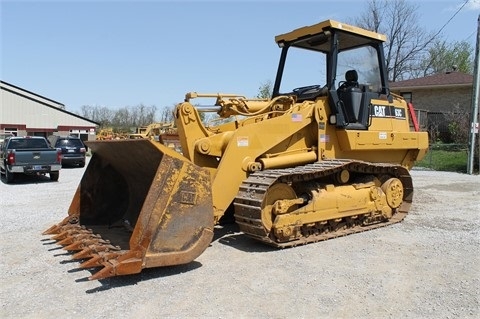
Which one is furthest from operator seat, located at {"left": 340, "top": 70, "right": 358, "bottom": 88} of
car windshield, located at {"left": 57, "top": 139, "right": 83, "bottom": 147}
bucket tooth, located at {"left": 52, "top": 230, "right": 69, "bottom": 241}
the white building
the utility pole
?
the white building

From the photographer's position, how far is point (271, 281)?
459 centimetres

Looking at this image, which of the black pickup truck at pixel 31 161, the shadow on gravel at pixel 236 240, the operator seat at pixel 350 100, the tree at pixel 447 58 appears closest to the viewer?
the shadow on gravel at pixel 236 240

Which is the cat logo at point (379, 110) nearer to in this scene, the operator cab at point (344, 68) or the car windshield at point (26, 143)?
the operator cab at point (344, 68)

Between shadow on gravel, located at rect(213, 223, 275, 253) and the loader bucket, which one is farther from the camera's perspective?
shadow on gravel, located at rect(213, 223, 275, 253)

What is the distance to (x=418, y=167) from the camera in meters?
19.1

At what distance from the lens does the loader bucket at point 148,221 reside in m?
4.49

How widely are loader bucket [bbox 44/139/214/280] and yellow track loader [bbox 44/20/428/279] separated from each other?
0.04 ft

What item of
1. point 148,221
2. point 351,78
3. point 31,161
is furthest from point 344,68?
point 31,161

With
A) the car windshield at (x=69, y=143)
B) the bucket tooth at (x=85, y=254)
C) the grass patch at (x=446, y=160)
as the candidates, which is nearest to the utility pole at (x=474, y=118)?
the grass patch at (x=446, y=160)

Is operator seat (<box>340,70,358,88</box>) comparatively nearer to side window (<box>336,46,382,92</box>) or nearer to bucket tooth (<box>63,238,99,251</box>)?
side window (<box>336,46,382,92</box>)

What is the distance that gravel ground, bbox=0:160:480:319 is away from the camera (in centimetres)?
390

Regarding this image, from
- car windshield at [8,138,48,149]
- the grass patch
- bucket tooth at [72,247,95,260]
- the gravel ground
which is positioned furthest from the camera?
the grass patch

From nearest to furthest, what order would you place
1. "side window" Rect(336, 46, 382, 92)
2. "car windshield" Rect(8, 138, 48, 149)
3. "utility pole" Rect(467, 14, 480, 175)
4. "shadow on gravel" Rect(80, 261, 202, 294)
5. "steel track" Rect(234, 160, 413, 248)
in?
"shadow on gravel" Rect(80, 261, 202, 294) < "steel track" Rect(234, 160, 413, 248) < "side window" Rect(336, 46, 382, 92) < "car windshield" Rect(8, 138, 48, 149) < "utility pole" Rect(467, 14, 480, 175)

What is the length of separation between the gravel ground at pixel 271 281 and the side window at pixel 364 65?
252 centimetres
